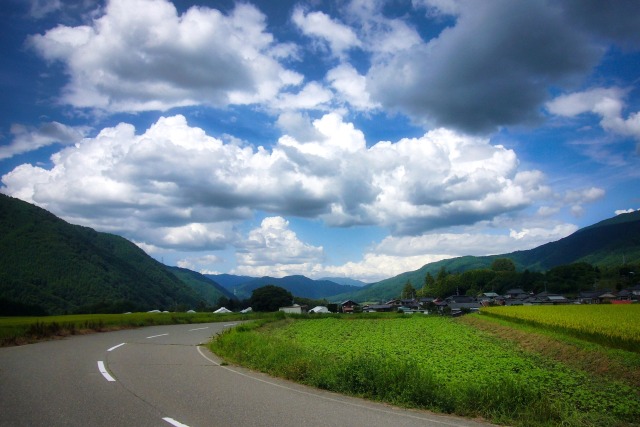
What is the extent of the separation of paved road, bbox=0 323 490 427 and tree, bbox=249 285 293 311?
10458cm

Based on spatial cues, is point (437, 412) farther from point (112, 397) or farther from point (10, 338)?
point (10, 338)

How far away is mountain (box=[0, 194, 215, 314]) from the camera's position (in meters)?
128

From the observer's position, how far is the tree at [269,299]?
116312mm

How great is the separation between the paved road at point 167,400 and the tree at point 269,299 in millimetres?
104581

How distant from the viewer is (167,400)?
28.1ft

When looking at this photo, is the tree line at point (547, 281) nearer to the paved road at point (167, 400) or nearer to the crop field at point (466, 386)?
the crop field at point (466, 386)

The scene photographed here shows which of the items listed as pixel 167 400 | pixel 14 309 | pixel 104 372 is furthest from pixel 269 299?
pixel 167 400

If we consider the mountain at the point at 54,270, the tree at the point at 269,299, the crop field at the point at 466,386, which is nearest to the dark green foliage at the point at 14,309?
the mountain at the point at 54,270

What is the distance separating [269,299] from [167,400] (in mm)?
110433

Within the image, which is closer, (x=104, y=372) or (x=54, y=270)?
(x=104, y=372)

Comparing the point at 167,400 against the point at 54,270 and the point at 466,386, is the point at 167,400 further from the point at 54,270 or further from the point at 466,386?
the point at 54,270

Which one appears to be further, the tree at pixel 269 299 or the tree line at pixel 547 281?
the tree line at pixel 547 281

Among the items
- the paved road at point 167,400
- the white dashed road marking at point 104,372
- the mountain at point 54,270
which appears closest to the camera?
the paved road at point 167,400

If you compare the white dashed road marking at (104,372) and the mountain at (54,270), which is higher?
the mountain at (54,270)
